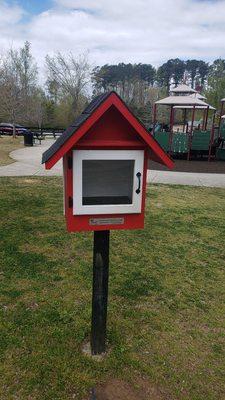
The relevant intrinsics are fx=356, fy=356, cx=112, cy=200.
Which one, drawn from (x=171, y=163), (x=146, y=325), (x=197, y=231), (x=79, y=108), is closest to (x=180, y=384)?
(x=146, y=325)

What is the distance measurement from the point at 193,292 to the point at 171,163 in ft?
7.58

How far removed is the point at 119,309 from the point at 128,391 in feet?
3.86

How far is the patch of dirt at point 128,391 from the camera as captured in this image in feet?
9.57

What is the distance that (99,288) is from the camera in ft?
10.7

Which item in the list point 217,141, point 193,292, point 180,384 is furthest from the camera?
point 217,141

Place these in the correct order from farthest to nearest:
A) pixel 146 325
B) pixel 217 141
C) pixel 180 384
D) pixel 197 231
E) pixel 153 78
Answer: pixel 153 78
pixel 217 141
pixel 197 231
pixel 146 325
pixel 180 384

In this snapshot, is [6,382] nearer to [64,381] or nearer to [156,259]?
[64,381]

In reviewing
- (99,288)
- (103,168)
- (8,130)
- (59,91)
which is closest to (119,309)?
(99,288)

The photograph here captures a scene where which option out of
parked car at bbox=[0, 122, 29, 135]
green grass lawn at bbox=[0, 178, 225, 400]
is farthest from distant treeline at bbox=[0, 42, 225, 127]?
green grass lawn at bbox=[0, 178, 225, 400]

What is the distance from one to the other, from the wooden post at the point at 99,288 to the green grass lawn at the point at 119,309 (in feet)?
0.57

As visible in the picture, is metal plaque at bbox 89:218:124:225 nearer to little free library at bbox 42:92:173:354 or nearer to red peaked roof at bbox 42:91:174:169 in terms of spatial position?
little free library at bbox 42:92:173:354

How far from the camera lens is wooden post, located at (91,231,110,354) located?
3184 mm

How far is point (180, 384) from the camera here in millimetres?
3084

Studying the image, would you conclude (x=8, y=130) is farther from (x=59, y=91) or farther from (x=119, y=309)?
(x=119, y=309)
